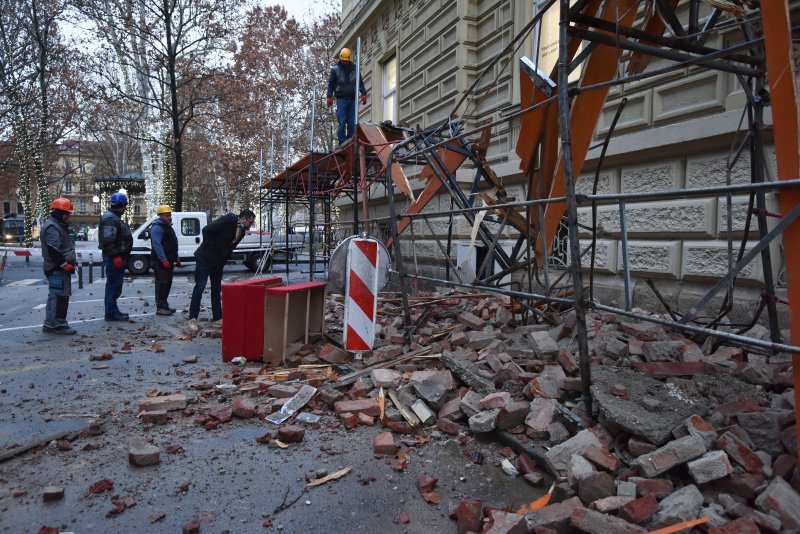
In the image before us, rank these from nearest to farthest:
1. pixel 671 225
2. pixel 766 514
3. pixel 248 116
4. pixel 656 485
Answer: pixel 766 514 → pixel 656 485 → pixel 671 225 → pixel 248 116

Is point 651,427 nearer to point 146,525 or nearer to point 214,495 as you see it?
point 214,495

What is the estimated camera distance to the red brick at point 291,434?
330 cm

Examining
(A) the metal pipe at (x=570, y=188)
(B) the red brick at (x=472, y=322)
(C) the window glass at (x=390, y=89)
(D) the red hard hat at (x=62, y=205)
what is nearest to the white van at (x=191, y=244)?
(C) the window glass at (x=390, y=89)

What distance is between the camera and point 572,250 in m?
3.15

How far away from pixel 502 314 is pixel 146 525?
384cm

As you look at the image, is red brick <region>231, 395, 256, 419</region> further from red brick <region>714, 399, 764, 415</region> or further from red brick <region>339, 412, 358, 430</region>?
red brick <region>714, 399, 764, 415</region>

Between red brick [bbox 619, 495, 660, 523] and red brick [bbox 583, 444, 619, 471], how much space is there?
36 cm

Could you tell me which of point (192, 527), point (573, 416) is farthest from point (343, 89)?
point (192, 527)

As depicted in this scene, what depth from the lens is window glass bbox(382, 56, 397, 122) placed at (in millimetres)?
13789

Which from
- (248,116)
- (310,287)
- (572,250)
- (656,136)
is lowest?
(310,287)

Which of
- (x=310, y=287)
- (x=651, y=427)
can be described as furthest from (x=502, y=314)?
(x=651, y=427)

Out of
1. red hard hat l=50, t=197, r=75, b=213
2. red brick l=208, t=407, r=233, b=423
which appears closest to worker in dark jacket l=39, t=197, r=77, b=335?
red hard hat l=50, t=197, r=75, b=213

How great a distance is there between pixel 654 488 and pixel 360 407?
76.4 inches

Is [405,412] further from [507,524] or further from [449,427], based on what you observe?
[507,524]
